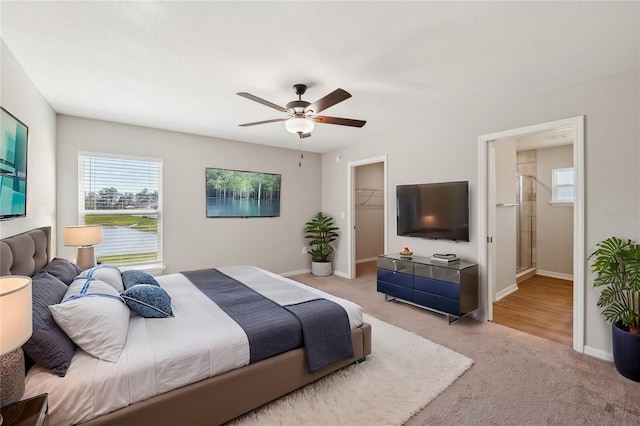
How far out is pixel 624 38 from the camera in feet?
6.46

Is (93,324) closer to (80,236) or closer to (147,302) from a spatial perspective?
(147,302)

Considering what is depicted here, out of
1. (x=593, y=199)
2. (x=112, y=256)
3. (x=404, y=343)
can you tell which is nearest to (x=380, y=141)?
(x=593, y=199)

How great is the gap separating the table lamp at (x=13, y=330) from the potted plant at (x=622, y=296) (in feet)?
11.8

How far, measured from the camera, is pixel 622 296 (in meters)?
2.31

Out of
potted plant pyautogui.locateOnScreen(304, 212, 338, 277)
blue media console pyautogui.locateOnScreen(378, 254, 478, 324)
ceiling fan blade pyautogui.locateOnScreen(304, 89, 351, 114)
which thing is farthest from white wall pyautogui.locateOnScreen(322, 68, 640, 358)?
ceiling fan blade pyautogui.locateOnScreen(304, 89, 351, 114)

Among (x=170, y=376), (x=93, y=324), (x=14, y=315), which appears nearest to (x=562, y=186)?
(x=170, y=376)

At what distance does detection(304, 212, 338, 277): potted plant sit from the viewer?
5465 millimetres

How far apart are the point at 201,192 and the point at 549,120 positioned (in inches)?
177

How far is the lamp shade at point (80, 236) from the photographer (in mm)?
2941

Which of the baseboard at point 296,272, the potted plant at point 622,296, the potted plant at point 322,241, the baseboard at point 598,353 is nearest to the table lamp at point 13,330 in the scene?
the potted plant at point 622,296

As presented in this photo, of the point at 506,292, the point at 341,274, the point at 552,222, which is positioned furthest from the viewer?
the point at 341,274

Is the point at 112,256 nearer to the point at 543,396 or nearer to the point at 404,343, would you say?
the point at 404,343

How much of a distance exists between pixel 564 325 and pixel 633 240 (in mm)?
1294

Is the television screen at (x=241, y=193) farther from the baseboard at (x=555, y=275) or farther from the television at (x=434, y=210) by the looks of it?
the baseboard at (x=555, y=275)
